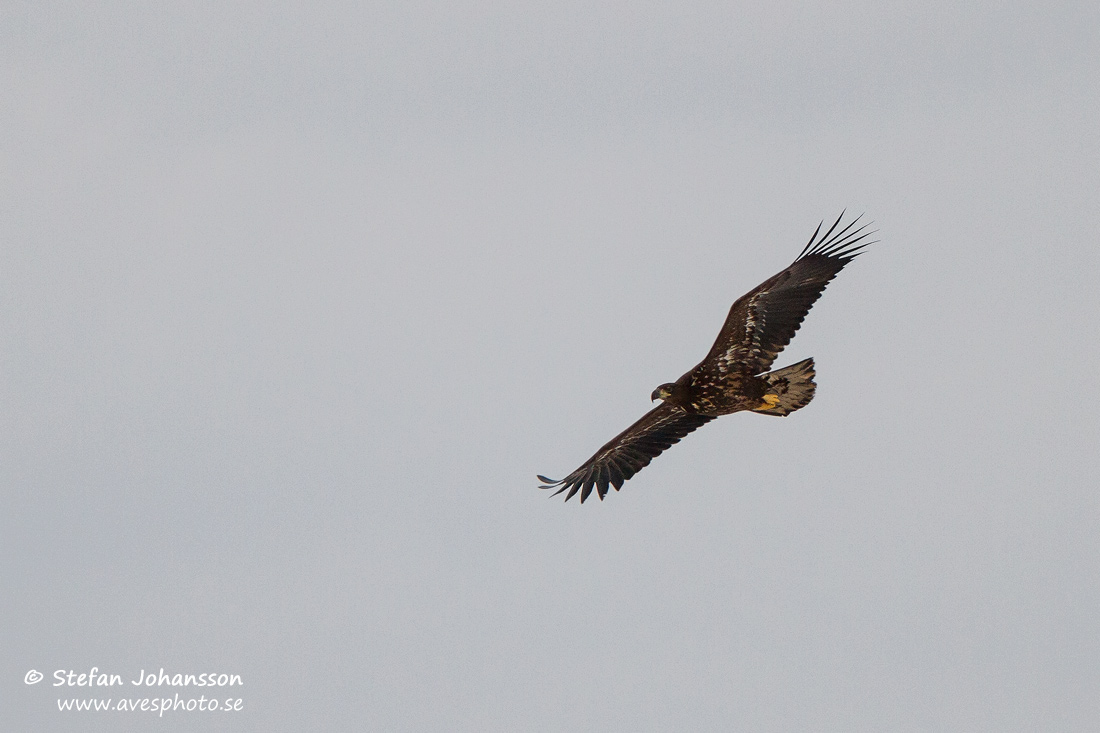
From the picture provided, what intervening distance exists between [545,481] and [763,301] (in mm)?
4067

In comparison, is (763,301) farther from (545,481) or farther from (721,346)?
(545,481)

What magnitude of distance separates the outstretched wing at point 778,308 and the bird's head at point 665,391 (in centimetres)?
80

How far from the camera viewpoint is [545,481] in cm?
2450

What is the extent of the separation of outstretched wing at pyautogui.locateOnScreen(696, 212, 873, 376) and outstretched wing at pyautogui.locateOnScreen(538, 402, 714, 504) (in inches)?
64.0

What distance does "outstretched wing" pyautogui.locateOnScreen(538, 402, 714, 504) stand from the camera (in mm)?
24641

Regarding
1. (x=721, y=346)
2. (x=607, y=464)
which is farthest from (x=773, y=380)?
(x=607, y=464)

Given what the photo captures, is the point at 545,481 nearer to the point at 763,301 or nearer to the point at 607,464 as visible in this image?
the point at 607,464

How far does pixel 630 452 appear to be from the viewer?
24875 mm

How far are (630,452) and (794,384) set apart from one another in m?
2.85

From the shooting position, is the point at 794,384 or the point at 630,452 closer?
the point at 794,384

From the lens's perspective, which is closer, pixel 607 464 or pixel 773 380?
pixel 773 380

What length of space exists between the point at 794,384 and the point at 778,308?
1039 mm

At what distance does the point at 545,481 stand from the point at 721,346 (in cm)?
324

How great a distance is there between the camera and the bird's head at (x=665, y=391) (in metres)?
23.8
